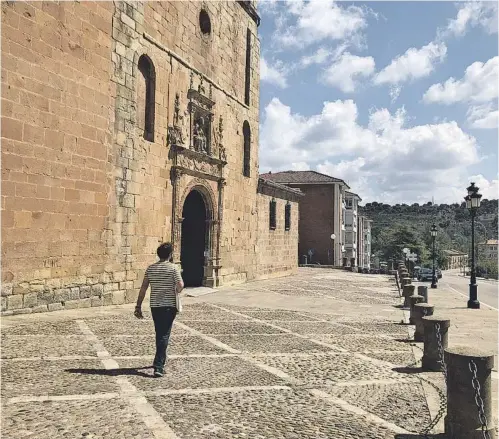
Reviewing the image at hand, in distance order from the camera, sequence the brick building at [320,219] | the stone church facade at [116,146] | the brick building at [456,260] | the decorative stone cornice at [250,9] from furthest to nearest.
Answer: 1. the brick building at [456,260]
2. the brick building at [320,219]
3. the decorative stone cornice at [250,9]
4. the stone church facade at [116,146]

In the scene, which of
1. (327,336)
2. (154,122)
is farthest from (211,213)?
(327,336)

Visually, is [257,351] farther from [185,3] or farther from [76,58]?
[185,3]

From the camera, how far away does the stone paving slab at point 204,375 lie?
Result: 5.07m

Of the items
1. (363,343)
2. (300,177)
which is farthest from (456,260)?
(363,343)

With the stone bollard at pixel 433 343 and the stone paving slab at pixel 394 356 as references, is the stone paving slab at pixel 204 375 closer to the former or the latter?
the stone paving slab at pixel 394 356

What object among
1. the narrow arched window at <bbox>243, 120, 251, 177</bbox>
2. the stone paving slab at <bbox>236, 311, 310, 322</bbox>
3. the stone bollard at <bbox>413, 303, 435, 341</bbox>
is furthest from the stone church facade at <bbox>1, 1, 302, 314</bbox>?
the stone bollard at <bbox>413, 303, 435, 341</bbox>

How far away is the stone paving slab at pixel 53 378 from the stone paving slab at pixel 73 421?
37 centimetres

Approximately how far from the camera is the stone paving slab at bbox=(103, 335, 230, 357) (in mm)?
6535

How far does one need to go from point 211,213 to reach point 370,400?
43.0 feet

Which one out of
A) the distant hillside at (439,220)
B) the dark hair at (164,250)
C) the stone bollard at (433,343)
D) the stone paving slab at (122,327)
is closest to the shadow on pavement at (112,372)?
the dark hair at (164,250)

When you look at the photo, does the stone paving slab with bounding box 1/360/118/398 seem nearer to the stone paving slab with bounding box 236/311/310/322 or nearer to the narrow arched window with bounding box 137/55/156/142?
the stone paving slab with bounding box 236/311/310/322

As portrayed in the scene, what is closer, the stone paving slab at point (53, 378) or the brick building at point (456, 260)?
the stone paving slab at point (53, 378)

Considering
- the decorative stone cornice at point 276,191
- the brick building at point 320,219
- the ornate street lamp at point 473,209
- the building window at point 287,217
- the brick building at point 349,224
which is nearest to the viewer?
the ornate street lamp at point 473,209

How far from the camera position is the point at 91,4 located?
1115 centimetres
